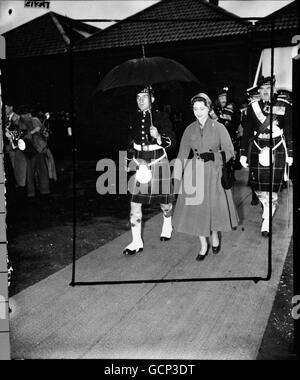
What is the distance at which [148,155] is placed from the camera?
4961 mm

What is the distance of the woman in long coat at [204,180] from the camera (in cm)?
461

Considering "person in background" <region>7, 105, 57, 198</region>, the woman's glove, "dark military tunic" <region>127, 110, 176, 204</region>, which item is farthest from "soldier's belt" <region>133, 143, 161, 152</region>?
"person in background" <region>7, 105, 57, 198</region>

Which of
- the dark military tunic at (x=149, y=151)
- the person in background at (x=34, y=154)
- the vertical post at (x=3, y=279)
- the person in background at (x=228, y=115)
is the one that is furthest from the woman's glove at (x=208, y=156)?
the person in background at (x=34, y=154)

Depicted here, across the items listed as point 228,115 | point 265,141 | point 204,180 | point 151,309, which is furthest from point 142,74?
point 228,115

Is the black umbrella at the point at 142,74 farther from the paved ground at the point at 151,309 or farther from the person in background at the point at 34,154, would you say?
the person in background at the point at 34,154

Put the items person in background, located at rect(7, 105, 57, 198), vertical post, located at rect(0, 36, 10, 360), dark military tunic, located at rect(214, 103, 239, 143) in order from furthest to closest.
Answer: dark military tunic, located at rect(214, 103, 239, 143) → person in background, located at rect(7, 105, 57, 198) → vertical post, located at rect(0, 36, 10, 360)

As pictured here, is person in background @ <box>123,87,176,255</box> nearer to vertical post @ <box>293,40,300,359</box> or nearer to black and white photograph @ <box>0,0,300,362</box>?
black and white photograph @ <box>0,0,300,362</box>

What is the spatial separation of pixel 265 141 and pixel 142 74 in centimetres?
227

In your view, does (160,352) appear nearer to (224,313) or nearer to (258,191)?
(224,313)

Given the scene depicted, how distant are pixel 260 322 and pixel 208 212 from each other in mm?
1479

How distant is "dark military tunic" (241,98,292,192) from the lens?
5.57 m

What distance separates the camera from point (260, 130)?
5.60m
